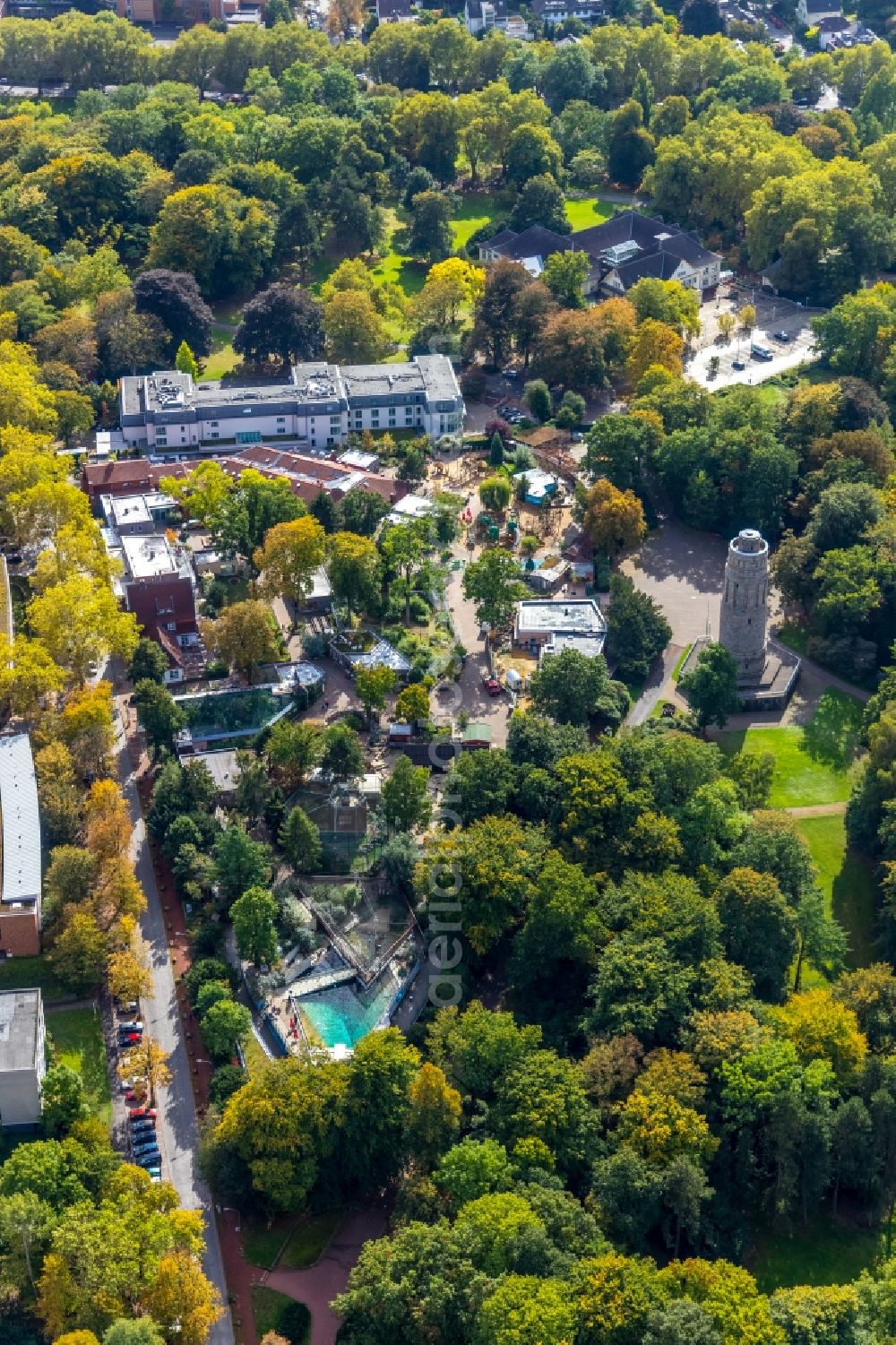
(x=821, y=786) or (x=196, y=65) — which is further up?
(x=196, y=65)

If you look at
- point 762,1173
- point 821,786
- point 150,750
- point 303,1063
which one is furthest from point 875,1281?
point 150,750

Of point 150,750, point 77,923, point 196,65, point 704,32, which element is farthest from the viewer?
point 704,32

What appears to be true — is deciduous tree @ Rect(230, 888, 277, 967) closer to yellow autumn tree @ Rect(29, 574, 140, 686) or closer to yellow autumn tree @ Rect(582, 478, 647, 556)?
yellow autumn tree @ Rect(29, 574, 140, 686)

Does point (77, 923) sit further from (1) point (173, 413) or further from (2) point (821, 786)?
(1) point (173, 413)

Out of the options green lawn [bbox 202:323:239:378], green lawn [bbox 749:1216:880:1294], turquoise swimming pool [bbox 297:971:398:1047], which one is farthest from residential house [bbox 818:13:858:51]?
green lawn [bbox 749:1216:880:1294]

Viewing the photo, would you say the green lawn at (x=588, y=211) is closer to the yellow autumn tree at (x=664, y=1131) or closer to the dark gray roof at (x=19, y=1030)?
the dark gray roof at (x=19, y=1030)

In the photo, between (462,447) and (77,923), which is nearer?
(77,923)

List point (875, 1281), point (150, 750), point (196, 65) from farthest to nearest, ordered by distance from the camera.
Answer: point (196, 65)
point (150, 750)
point (875, 1281)
